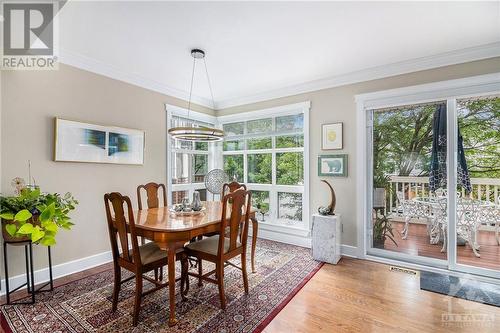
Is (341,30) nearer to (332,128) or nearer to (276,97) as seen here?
(332,128)

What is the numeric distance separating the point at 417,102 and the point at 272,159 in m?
2.22

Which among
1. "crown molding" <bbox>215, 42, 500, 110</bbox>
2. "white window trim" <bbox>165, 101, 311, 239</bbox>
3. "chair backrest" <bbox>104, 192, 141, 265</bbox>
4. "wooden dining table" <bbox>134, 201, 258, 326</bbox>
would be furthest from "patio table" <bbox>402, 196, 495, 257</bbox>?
"chair backrest" <bbox>104, 192, 141, 265</bbox>

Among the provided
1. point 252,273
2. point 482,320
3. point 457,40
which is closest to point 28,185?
point 252,273

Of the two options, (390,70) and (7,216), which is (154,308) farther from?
(390,70)

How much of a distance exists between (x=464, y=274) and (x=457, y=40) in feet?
8.42

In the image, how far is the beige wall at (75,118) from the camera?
8.09 ft

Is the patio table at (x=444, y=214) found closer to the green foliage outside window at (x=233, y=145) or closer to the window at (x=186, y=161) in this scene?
the green foliage outside window at (x=233, y=145)

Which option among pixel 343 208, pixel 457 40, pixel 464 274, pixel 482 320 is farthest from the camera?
pixel 343 208

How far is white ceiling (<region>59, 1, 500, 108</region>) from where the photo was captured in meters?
2.08

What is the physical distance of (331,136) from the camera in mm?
3619

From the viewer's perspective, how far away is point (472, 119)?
9.37ft

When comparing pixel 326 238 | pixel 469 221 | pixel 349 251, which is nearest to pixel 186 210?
pixel 326 238

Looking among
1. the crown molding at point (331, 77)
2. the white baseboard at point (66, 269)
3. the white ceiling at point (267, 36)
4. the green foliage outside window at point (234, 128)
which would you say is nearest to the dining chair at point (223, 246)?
the white baseboard at point (66, 269)

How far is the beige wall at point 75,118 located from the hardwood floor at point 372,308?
2.46 m
